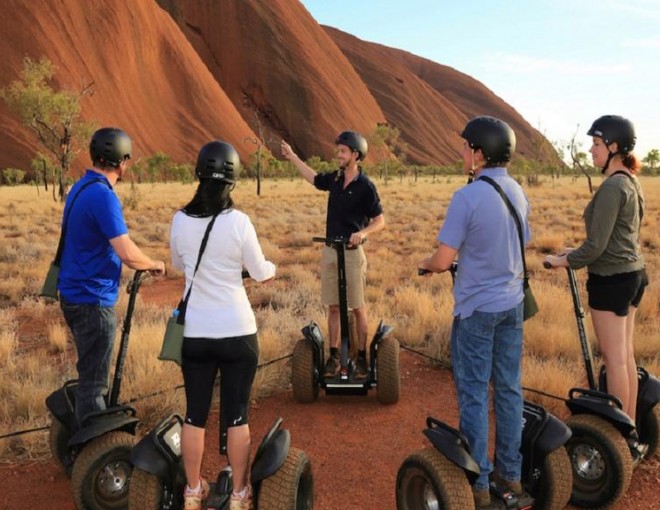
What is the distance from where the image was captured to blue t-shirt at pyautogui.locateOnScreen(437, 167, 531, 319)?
2885 millimetres

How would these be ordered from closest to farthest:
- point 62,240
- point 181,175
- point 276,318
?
point 62,240
point 276,318
point 181,175

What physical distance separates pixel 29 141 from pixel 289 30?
47455mm

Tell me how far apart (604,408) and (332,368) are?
250 centimetres

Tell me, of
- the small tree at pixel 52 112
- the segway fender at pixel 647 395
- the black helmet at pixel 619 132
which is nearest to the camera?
the black helmet at pixel 619 132

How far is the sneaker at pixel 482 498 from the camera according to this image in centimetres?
304

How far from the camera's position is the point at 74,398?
3.88 m

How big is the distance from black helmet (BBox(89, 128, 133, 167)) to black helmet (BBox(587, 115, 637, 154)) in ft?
9.72

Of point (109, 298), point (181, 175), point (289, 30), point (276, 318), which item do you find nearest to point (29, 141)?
point (181, 175)

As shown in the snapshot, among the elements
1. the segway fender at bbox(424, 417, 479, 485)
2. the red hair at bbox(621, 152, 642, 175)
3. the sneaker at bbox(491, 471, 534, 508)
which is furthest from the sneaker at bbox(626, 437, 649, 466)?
the red hair at bbox(621, 152, 642, 175)

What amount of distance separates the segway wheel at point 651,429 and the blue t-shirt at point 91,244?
372 centimetres

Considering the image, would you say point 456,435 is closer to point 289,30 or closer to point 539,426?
point 539,426

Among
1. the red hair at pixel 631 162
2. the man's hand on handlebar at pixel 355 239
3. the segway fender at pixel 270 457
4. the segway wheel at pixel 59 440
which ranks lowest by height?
the segway wheel at pixel 59 440

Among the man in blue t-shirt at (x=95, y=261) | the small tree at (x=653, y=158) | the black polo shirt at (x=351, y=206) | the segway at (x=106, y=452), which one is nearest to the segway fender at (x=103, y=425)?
the segway at (x=106, y=452)

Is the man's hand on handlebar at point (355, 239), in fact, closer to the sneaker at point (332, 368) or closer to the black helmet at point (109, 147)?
the sneaker at point (332, 368)
